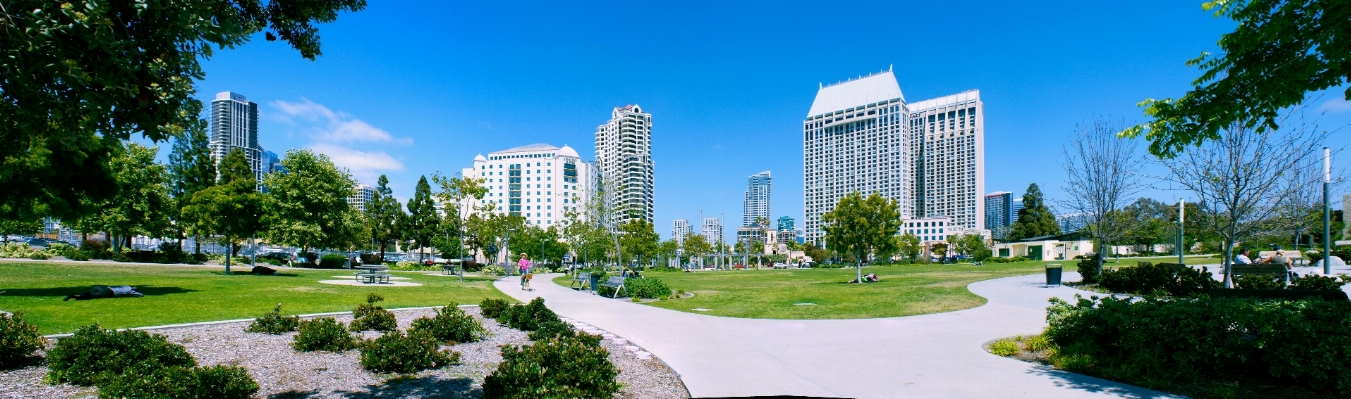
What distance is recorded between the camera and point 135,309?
446 inches

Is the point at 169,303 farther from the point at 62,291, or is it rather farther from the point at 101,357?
the point at 101,357

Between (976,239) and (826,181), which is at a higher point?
(826,181)

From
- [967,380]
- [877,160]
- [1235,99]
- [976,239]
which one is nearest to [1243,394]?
[967,380]

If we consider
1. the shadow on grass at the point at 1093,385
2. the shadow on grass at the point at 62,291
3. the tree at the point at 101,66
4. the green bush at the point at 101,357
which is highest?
the tree at the point at 101,66

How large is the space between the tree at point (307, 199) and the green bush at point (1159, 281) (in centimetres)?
4185

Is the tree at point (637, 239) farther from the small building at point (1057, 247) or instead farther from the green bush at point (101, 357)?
the small building at point (1057, 247)

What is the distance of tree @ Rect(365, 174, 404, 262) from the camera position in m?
66.4

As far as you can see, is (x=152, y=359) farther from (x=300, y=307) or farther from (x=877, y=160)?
(x=877, y=160)

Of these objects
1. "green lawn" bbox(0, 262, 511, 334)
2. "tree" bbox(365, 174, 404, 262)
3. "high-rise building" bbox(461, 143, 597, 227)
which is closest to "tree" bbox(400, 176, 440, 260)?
"tree" bbox(365, 174, 404, 262)

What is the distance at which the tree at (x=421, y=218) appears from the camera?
215ft

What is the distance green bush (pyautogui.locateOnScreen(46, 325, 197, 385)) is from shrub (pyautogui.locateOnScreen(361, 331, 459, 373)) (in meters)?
1.59

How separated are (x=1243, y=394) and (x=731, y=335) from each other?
19.1 ft

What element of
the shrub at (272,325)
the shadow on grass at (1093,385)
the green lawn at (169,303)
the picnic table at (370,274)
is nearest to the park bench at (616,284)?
the green lawn at (169,303)

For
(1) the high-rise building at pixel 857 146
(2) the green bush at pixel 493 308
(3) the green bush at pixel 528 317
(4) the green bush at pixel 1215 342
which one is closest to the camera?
(4) the green bush at pixel 1215 342
